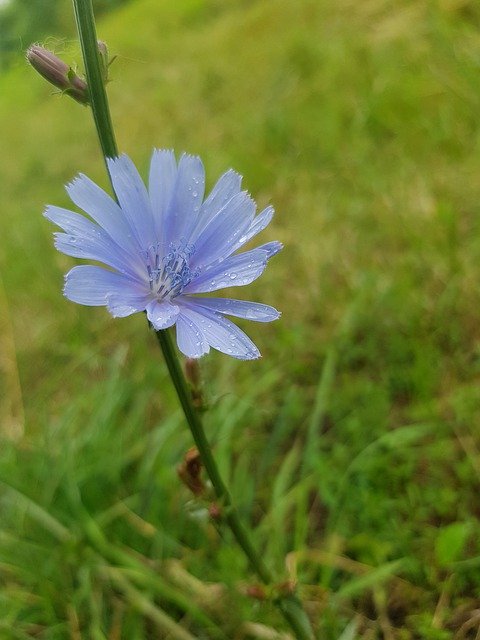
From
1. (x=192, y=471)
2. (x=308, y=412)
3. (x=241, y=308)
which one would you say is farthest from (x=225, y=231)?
(x=308, y=412)

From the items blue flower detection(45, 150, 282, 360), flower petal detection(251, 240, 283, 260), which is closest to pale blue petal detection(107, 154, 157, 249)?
blue flower detection(45, 150, 282, 360)

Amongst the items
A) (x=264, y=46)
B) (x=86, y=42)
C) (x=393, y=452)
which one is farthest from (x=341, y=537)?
(x=264, y=46)

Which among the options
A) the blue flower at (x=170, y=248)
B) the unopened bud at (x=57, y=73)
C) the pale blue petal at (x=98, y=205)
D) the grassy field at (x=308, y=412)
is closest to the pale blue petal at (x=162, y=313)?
the blue flower at (x=170, y=248)

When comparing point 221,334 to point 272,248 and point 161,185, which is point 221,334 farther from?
point 161,185

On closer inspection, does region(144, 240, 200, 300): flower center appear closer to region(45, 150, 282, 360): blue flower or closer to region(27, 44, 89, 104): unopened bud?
region(45, 150, 282, 360): blue flower

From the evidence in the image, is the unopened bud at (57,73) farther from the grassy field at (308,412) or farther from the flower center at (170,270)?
the flower center at (170,270)
